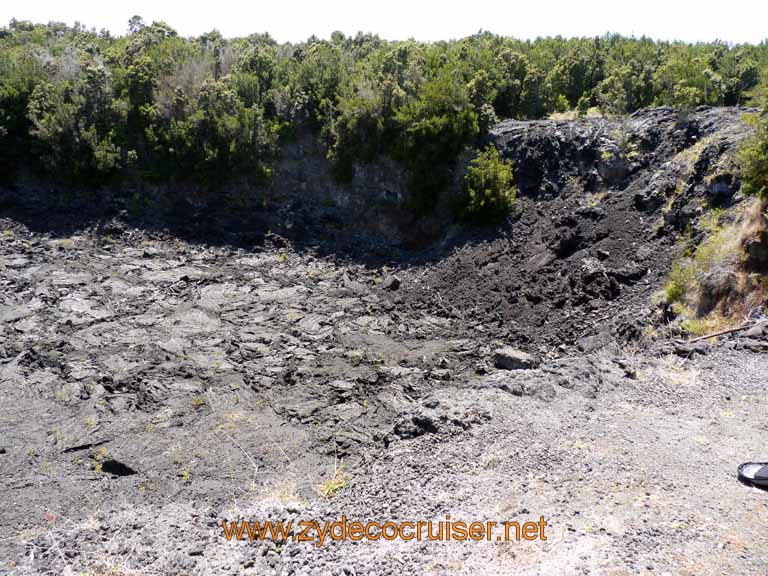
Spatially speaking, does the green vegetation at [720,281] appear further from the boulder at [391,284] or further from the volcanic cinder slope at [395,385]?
the boulder at [391,284]

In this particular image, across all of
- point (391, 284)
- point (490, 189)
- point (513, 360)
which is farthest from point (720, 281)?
point (391, 284)

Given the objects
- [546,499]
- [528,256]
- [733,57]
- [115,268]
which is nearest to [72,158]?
[115,268]

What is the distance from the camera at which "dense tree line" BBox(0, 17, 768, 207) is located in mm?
20828

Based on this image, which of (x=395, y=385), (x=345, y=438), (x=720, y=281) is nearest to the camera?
(x=345, y=438)

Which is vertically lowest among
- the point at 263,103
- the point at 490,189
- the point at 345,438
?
the point at 345,438

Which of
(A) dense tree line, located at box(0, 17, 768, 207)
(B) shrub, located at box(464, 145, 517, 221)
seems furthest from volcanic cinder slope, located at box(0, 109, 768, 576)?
(A) dense tree line, located at box(0, 17, 768, 207)

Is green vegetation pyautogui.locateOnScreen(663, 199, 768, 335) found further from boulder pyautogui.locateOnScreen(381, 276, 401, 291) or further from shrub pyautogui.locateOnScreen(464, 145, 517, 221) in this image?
boulder pyautogui.locateOnScreen(381, 276, 401, 291)

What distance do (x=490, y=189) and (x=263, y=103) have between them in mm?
10381

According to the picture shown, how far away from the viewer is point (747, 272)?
1173 centimetres

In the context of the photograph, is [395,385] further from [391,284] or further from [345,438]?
[391,284]

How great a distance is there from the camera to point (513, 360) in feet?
40.4

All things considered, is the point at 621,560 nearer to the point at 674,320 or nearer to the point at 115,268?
the point at 674,320

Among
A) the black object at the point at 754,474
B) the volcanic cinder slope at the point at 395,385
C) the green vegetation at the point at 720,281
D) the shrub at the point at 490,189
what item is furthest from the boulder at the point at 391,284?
the black object at the point at 754,474

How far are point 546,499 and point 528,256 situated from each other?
36.7 feet
